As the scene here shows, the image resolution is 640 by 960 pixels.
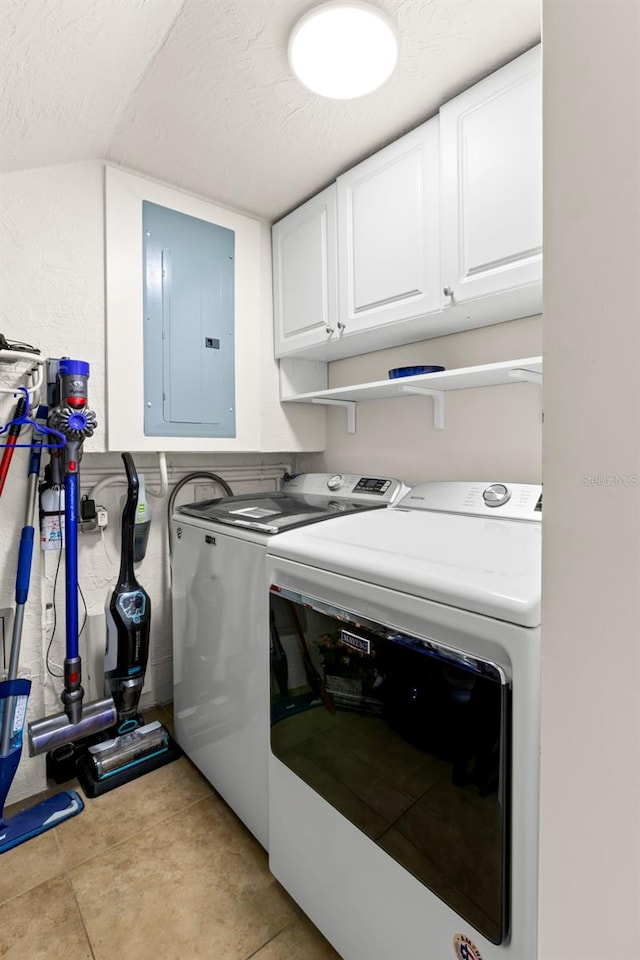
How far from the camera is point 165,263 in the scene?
1.99 m

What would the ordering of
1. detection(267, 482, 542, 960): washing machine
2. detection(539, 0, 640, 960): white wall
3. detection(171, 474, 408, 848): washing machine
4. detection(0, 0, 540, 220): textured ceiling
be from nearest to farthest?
1. detection(539, 0, 640, 960): white wall
2. detection(267, 482, 542, 960): washing machine
3. detection(0, 0, 540, 220): textured ceiling
4. detection(171, 474, 408, 848): washing machine

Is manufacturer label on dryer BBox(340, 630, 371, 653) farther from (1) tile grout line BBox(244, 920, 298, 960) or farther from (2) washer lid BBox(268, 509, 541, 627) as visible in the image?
(1) tile grout line BBox(244, 920, 298, 960)

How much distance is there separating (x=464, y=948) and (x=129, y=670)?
1507 mm

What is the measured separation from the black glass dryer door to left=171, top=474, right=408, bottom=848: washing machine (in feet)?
0.51

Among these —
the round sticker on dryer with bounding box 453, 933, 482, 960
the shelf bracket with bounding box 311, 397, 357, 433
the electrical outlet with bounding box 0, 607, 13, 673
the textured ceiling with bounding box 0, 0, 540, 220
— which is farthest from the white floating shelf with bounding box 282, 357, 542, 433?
the electrical outlet with bounding box 0, 607, 13, 673

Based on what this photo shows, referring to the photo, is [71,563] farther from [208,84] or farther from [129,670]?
[208,84]

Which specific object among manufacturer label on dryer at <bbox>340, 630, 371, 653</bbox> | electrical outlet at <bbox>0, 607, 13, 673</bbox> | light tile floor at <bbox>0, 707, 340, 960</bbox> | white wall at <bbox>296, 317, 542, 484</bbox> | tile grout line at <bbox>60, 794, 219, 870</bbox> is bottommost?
light tile floor at <bbox>0, 707, 340, 960</bbox>

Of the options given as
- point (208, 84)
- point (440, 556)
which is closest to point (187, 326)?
point (208, 84)

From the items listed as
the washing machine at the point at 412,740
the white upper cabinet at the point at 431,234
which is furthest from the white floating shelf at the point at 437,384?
the washing machine at the point at 412,740

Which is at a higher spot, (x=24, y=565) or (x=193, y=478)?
(x=193, y=478)

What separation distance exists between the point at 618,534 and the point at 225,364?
2.01 metres

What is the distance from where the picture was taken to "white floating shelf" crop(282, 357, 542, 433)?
1.46 m

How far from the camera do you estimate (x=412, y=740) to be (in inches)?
37.5

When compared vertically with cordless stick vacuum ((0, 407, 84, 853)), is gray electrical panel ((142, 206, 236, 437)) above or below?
above
